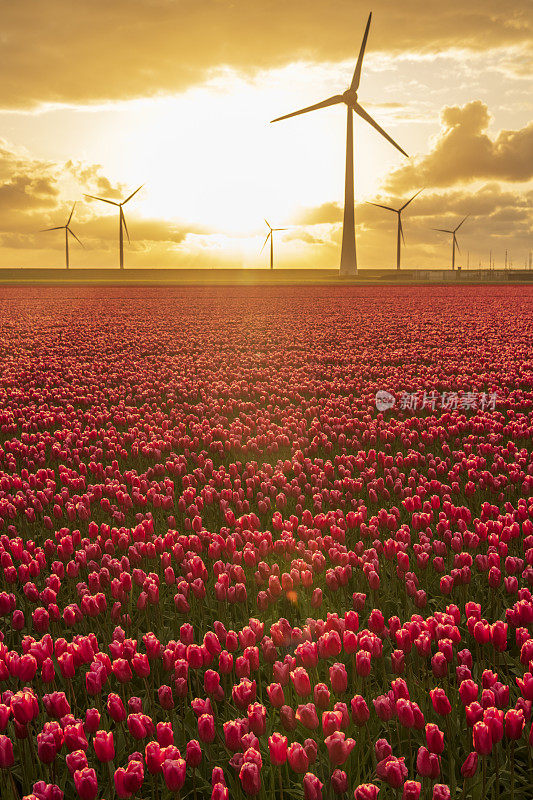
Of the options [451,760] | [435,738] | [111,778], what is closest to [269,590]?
[111,778]

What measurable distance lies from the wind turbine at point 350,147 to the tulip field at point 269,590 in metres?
72.5

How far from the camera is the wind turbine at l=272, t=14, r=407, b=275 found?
267ft

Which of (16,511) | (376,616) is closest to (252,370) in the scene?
(16,511)

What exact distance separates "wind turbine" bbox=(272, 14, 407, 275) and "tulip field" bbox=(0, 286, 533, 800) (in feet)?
238

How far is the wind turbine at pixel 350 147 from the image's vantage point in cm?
8144

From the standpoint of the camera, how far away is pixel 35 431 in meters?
12.4

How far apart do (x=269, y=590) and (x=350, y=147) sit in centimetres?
9479

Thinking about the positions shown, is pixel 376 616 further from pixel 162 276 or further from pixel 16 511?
pixel 162 276

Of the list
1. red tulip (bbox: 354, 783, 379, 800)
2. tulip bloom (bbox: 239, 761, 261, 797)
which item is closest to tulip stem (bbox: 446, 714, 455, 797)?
red tulip (bbox: 354, 783, 379, 800)

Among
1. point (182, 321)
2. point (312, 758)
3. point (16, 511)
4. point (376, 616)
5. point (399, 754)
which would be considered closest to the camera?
point (312, 758)

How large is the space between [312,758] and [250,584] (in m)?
2.94

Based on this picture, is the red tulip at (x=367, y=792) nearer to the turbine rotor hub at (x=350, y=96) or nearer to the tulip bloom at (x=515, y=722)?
the tulip bloom at (x=515, y=722)

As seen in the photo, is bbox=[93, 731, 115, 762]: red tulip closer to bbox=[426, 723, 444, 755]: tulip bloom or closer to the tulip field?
the tulip field

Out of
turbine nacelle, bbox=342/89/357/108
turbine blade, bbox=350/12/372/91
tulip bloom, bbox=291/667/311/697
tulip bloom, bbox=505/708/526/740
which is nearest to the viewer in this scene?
tulip bloom, bbox=505/708/526/740
